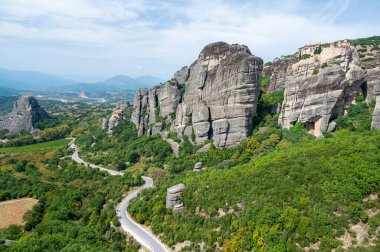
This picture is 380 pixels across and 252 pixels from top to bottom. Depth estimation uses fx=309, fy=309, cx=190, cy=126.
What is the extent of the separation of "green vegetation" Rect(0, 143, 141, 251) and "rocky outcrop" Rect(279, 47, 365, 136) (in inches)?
928

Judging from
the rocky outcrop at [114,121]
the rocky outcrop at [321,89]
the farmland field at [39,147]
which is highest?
the rocky outcrop at [321,89]

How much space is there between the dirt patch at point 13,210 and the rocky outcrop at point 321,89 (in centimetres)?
3411

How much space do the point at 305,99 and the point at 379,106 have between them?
840cm

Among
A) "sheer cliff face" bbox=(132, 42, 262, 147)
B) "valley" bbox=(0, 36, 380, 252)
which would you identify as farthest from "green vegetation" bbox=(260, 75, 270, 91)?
"sheer cliff face" bbox=(132, 42, 262, 147)

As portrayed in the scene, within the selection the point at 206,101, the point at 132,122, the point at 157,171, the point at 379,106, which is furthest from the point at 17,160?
the point at 379,106

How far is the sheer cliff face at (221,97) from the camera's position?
42.9 meters

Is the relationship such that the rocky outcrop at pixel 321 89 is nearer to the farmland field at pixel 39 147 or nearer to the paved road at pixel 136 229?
the paved road at pixel 136 229

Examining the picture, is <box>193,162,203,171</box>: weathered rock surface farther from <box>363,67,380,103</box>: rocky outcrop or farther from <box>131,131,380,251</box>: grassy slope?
<box>363,67,380,103</box>: rocky outcrop

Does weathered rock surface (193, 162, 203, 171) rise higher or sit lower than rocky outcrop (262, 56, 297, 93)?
lower

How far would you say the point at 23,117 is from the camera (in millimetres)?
95750

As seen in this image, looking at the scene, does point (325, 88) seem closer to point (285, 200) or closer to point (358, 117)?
point (358, 117)

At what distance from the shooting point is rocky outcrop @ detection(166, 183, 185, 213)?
102 ft

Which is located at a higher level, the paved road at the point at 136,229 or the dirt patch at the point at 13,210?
the paved road at the point at 136,229

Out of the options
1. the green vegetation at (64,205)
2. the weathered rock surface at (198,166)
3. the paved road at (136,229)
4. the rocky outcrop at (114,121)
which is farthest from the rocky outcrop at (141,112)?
the weathered rock surface at (198,166)
